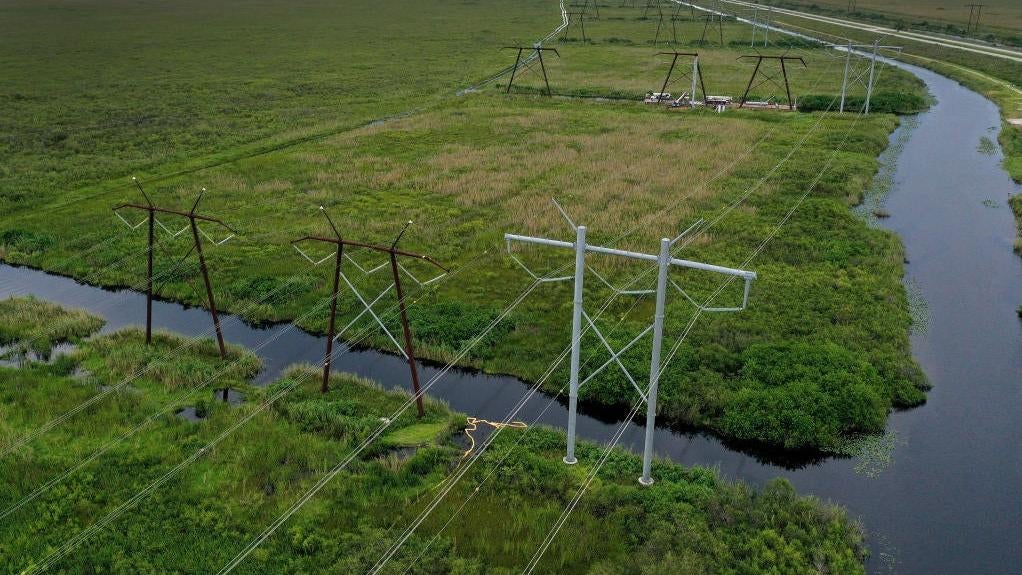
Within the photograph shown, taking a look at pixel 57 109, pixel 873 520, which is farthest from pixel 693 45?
pixel 873 520

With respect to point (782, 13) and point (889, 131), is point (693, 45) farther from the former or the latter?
point (782, 13)

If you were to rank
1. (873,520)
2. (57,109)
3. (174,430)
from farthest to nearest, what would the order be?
(57,109) → (174,430) → (873,520)

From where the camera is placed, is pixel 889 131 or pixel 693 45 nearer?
pixel 889 131

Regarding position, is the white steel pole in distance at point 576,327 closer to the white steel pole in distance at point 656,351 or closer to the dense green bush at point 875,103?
the white steel pole in distance at point 656,351

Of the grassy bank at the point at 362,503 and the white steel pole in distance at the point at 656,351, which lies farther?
the grassy bank at the point at 362,503

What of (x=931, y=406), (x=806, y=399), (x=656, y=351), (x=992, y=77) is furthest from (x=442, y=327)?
(x=992, y=77)

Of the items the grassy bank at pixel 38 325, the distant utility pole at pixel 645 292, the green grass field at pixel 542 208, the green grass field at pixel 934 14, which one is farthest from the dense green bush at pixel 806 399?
the green grass field at pixel 934 14
